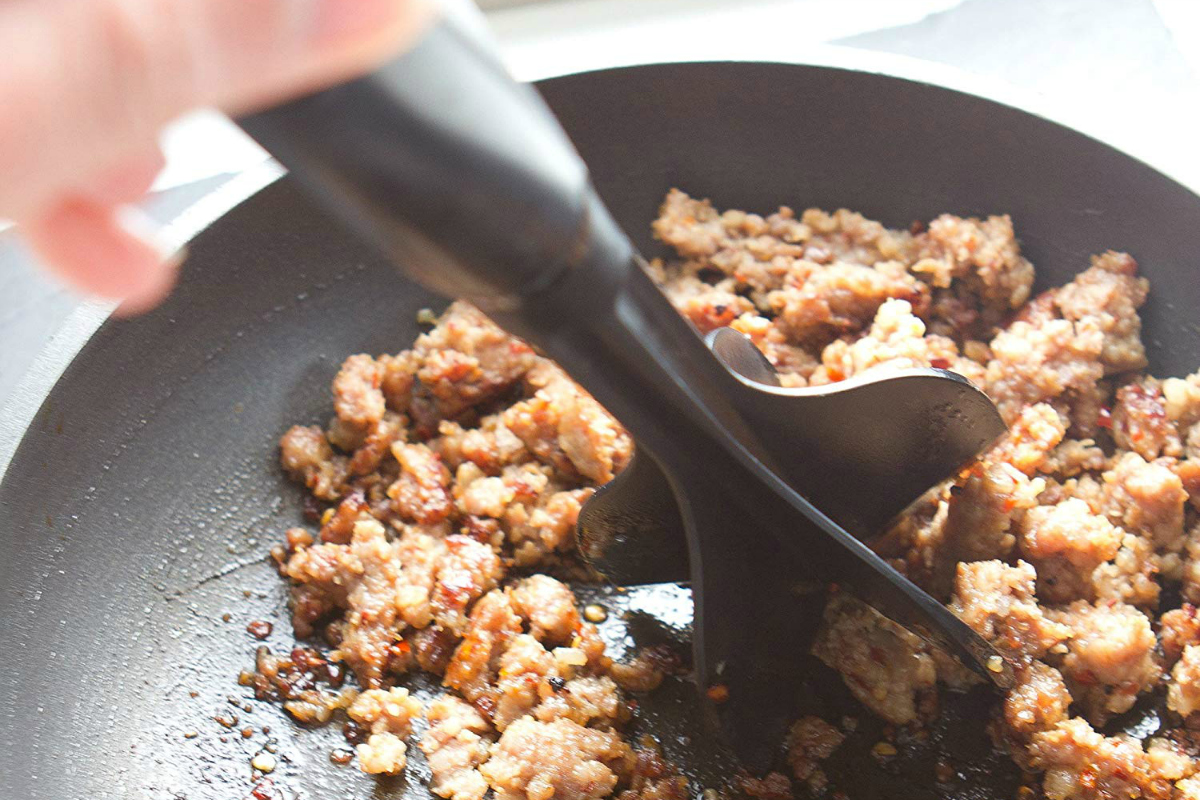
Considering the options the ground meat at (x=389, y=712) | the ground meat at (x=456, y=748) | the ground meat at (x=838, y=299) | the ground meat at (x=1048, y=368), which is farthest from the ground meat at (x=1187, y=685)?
the ground meat at (x=389, y=712)

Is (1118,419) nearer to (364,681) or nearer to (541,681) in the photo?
(541,681)

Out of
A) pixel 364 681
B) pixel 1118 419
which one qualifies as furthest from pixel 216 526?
pixel 1118 419

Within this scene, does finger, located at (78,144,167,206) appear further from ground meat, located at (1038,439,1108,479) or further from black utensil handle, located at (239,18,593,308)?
ground meat, located at (1038,439,1108,479)

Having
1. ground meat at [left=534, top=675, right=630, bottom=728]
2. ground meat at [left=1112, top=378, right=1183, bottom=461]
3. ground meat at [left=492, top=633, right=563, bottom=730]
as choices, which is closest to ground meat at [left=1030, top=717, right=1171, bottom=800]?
ground meat at [left=1112, top=378, right=1183, bottom=461]

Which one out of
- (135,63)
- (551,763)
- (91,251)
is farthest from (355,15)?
(551,763)

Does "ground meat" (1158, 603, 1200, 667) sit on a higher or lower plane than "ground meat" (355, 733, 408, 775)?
higher

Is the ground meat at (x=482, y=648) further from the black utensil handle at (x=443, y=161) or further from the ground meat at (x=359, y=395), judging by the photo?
the black utensil handle at (x=443, y=161)

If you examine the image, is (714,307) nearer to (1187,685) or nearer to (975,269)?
(975,269)
